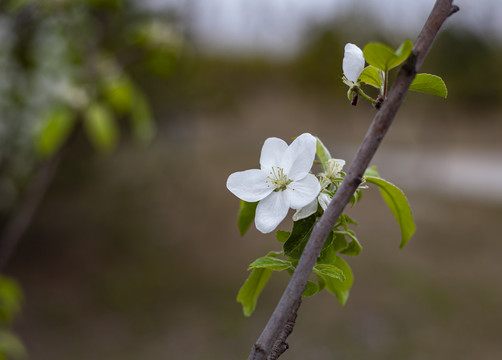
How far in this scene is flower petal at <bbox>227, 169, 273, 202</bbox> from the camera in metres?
0.49

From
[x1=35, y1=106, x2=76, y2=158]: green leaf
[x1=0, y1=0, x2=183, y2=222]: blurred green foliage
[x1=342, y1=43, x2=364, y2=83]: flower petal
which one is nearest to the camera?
[x1=342, y1=43, x2=364, y2=83]: flower petal

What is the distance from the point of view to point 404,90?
1.20 feet

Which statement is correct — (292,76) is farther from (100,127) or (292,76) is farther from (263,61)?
(100,127)

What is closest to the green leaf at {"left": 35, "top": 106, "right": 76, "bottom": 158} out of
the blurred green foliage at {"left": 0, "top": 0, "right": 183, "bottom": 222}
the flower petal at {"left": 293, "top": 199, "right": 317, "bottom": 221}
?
the blurred green foliage at {"left": 0, "top": 0, "right": 183, "bottom": 222}

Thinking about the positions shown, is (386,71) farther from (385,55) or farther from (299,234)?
(299,234)

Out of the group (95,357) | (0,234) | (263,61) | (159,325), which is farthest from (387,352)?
(263,61)

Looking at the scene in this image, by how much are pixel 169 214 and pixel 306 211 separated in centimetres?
580

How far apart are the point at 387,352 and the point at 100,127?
9.91ft

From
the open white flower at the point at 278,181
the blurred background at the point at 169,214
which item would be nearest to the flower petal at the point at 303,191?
the open white flower at the point at 278,181

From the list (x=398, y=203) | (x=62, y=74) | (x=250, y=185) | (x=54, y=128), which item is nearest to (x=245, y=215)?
(x=250, y=185)

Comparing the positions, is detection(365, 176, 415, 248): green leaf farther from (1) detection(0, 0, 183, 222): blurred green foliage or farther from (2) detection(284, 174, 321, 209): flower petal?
(1) detection(0, 0, 183, 222): blurred green foliage

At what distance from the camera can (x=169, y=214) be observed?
20.2 ft

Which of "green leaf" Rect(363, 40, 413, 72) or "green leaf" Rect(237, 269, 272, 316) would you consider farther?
"green leaf" Rect(237, 269, 272, 316)

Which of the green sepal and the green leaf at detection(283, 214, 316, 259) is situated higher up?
the green sepal
